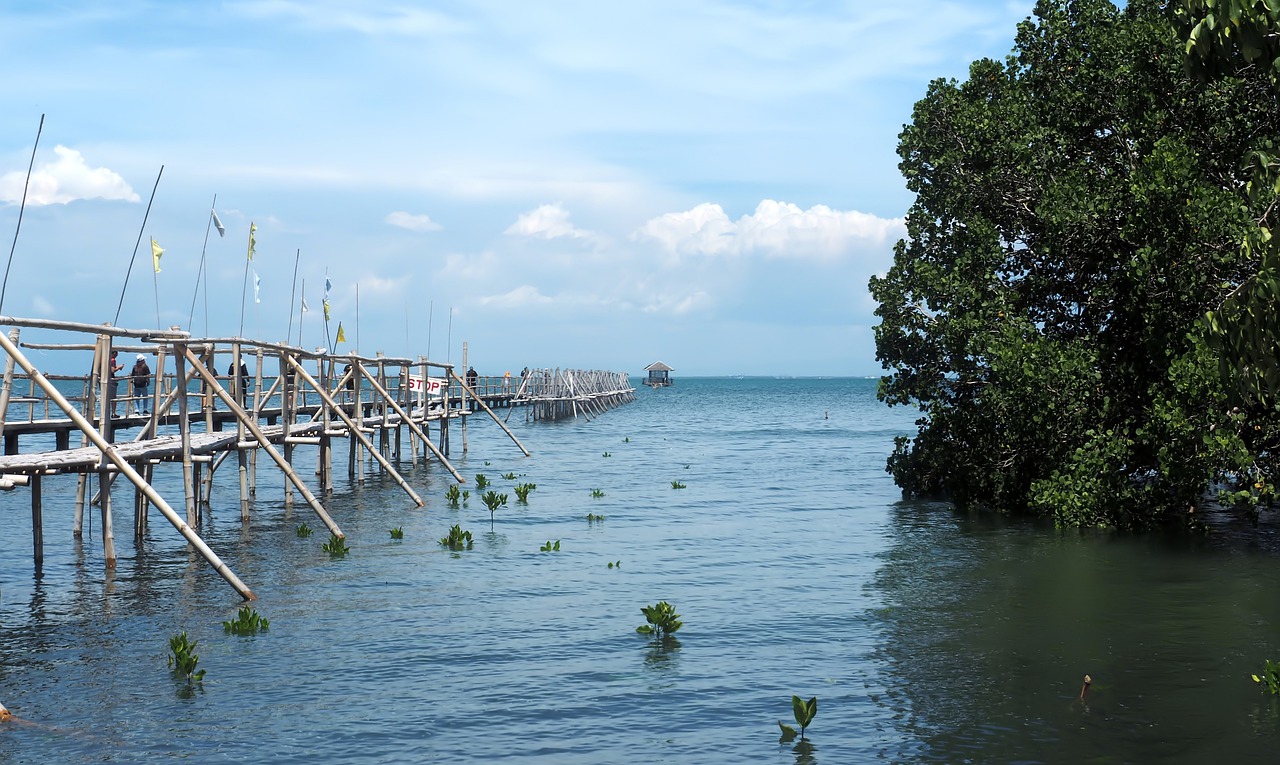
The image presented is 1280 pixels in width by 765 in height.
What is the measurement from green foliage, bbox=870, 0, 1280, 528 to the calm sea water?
155 centimetres

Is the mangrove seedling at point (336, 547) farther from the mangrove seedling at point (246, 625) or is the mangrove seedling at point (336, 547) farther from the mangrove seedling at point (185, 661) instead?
the mangrove seedling at point (185, 661)

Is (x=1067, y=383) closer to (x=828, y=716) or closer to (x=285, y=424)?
(x=828, y=716)

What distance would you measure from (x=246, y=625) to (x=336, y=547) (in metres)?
6.30

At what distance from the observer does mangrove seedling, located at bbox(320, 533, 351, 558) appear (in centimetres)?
2030

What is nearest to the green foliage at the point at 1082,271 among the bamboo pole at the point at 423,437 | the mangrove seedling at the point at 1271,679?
the mangrove seedling at the point at 1271,679

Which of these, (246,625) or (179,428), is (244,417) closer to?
(246,625)

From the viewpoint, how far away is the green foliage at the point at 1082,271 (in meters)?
19.7

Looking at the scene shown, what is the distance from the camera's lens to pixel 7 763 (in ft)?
31.6

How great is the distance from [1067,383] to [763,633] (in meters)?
9.54

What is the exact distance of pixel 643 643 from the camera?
13891 millimetres

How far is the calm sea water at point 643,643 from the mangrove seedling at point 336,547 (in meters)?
0.29

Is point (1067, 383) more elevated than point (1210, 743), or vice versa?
point (1067, 383)

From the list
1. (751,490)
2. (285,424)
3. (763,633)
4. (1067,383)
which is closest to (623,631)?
(763,633)

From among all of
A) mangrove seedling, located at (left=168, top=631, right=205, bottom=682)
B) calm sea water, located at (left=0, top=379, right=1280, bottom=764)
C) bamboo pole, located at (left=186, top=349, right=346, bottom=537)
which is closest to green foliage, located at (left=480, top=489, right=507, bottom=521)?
calm sea water, located at (left=0, top=379, right=1280, bottom=764)
